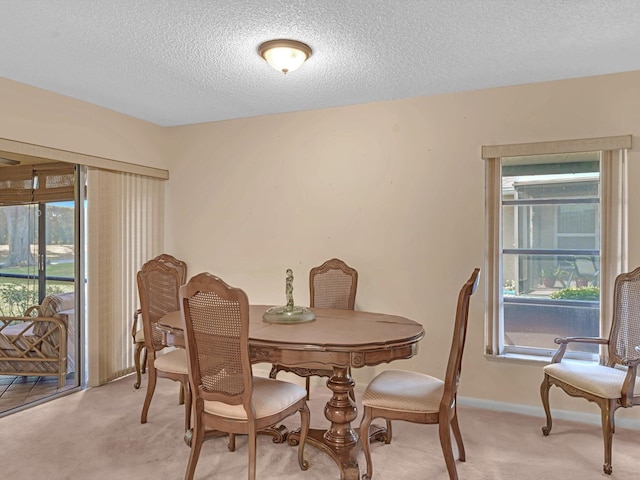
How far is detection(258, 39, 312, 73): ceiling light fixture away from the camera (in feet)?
8.42

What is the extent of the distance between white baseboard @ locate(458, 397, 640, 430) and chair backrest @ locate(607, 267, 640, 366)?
0.49 metres

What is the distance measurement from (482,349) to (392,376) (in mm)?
1175

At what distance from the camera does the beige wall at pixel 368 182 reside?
10.7ft

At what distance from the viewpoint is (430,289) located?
141 inches

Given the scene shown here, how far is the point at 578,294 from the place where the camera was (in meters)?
3.27

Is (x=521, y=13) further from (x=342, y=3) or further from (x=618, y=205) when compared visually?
(x=618, y=205)

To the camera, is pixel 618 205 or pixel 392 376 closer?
pixel 392 376

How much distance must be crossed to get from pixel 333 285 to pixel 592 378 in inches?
73.7

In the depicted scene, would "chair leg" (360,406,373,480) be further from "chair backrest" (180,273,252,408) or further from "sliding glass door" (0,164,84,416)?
"sliding glass door" (0,164,84,416)

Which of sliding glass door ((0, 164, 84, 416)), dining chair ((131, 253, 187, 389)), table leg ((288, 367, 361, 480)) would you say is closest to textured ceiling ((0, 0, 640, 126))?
sliding glass door ((0, 164, 84, 416))

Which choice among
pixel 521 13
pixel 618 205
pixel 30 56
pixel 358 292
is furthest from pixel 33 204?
pixel 618 205

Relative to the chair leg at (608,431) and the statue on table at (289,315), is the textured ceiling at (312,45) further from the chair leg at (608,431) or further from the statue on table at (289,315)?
the chair leg at (608,431)

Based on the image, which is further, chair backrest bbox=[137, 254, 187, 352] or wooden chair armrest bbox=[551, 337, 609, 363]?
chair backrest bbox=[137, 254, 187, 352]

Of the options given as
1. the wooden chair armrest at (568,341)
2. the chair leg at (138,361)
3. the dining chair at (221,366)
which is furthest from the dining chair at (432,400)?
the chair leg at (138,361)
